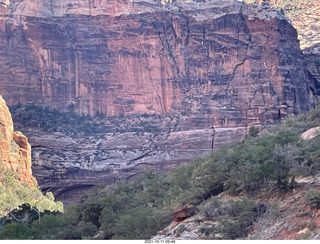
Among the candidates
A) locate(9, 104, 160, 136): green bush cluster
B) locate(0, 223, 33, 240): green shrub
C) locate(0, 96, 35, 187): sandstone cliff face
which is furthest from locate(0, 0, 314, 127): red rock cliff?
locate(0, 223, 33, 240): green shrub

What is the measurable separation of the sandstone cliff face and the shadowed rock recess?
744cm

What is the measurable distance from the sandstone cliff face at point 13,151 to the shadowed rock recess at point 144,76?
7.44 meters

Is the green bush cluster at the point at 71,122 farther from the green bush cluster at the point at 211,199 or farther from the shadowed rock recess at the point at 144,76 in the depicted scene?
the green bush cluster at the point at 211,199

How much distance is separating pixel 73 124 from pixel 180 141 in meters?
11.4

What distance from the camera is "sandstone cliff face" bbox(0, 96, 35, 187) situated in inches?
2653

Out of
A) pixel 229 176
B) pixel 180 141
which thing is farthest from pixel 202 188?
pixel 180 141

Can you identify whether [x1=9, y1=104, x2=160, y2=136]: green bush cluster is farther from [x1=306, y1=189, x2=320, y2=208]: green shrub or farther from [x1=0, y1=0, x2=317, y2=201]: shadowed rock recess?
[x1=306, y1=189, x2=320, y2=208]: green shrub

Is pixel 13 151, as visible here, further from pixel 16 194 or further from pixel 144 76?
pixel 144 76

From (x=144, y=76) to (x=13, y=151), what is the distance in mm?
22102

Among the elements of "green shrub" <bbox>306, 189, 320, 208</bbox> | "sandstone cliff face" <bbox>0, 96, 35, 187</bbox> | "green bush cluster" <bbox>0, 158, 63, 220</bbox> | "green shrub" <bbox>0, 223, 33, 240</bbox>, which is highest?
"green shrub" <bbox>306, 189, 320, 208</bbox>

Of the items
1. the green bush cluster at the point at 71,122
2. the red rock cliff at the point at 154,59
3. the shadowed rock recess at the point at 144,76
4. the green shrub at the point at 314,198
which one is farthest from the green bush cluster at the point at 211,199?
the red rock cliff at the point at 154,59

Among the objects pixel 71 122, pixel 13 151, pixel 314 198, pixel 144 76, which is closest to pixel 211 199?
pixel 314 198

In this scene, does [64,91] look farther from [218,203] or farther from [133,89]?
[218,203]

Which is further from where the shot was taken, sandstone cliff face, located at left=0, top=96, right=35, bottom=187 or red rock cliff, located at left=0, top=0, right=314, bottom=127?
red rock cliff, located at left=0, top=0, right=314, bottom=127
